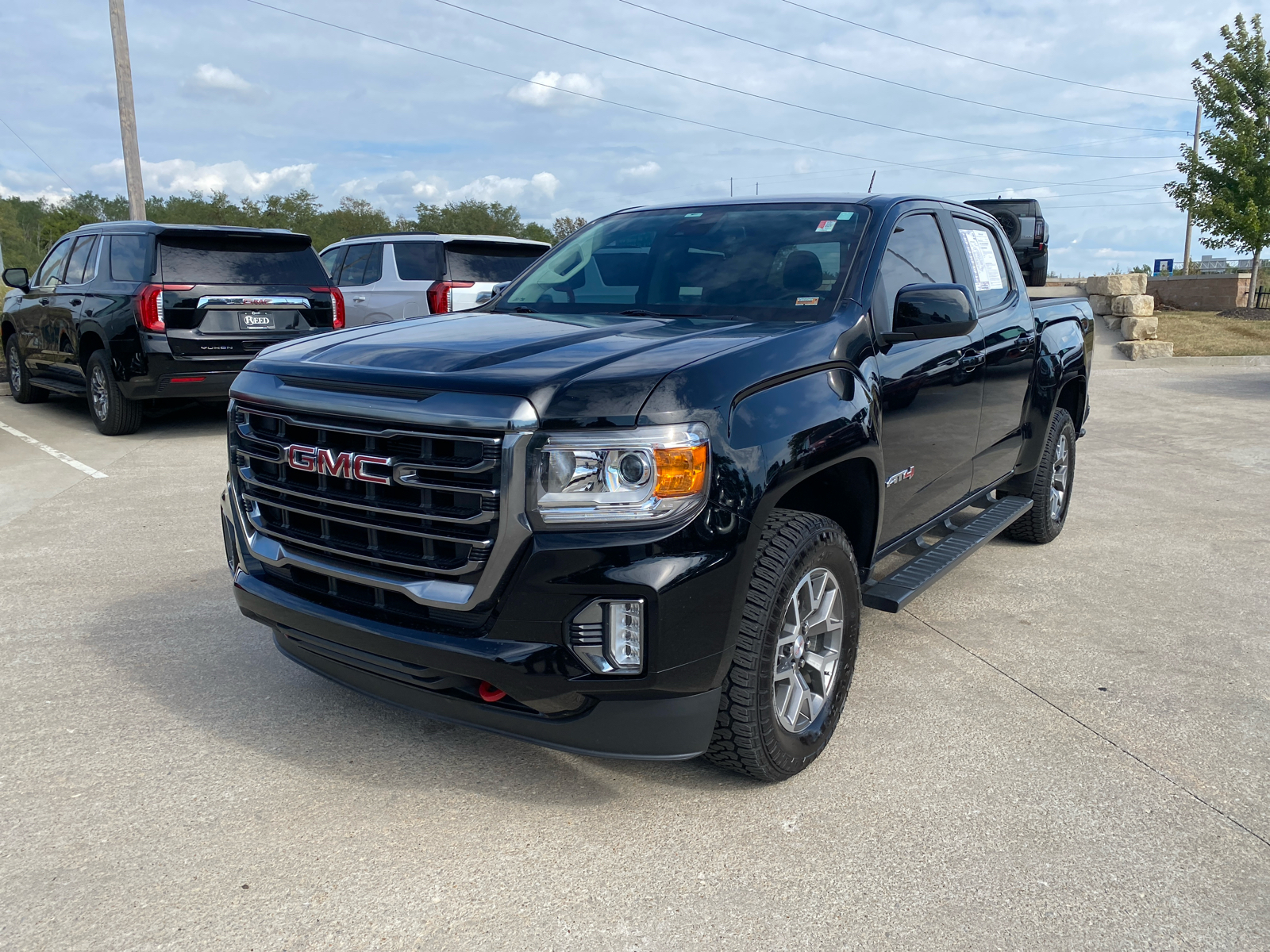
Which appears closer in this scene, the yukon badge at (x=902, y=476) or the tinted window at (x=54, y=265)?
the yukon badge at (x=902, y=476)

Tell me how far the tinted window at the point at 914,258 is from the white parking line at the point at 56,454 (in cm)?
635

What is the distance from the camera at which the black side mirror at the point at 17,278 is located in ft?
33.7

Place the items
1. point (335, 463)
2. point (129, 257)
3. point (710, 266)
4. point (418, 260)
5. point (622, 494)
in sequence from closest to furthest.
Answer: point (622, 494), point (335, 463), point (710, 266), point (129, 257), point (418, 260)

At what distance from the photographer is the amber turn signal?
2.54 metres

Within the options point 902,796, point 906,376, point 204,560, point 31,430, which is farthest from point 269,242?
point 902,796

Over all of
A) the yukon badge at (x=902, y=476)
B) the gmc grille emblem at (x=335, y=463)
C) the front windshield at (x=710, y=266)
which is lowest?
the yukon badge at (x=902, y=476)

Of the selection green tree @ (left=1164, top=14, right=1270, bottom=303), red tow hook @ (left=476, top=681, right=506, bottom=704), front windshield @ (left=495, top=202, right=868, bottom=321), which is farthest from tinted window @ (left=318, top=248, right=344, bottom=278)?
green tree @ (left=1164, top=14, right=1270, bottom=303)

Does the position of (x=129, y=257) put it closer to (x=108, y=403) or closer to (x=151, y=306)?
(x=151, y=306)

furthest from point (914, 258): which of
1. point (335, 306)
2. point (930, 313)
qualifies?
point (335, 306)

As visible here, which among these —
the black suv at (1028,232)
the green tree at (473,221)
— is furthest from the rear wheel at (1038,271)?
the green tree at (473,221)

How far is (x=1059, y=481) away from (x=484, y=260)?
24.6 ft

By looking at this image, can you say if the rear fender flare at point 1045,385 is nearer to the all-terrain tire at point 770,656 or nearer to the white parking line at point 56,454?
the all-terrain tire at point 770,656

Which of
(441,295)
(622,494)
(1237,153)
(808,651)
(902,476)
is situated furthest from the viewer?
(1237,153)

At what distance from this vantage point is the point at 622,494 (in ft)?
8.31
